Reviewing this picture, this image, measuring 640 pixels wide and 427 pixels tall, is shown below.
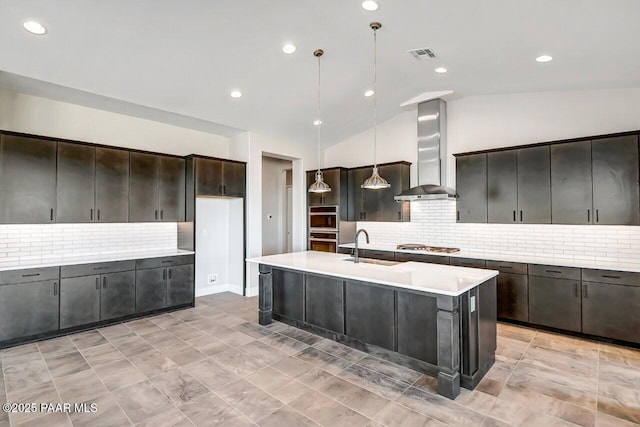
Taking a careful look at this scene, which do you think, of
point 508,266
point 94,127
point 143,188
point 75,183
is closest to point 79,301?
point 75,183

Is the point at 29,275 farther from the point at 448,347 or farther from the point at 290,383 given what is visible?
the point at 448,347

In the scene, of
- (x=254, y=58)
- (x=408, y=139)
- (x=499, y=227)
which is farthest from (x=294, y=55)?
(x=499, y=227)

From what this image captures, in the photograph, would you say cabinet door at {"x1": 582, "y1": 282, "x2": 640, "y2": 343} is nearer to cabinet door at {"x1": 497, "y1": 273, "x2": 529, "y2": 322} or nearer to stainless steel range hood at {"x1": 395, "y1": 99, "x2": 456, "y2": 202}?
cabinet door at {"x1": 497, "y1": 273, "x2": 529, "y2": 322}

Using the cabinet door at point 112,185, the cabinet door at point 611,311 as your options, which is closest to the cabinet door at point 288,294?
the cabinet door at point 112,185

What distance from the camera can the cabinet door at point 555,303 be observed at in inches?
159

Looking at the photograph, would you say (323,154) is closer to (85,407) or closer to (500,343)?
(500,343)

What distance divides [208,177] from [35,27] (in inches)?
115

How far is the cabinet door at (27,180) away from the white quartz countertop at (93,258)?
530 millimetres

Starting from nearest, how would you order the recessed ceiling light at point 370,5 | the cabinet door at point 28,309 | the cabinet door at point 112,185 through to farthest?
the recessed ceiling light at point 370,5 → the cabinet door at point 28,309 → the cabinet door at point 112,185

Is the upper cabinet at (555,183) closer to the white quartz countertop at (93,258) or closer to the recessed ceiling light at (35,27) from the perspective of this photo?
the white quartz countertop at (93,258)

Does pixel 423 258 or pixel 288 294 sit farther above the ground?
pixel 423 258

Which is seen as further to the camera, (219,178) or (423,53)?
(219,178)

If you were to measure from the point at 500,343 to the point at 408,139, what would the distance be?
382 cm

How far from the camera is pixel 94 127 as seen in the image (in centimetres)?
489
